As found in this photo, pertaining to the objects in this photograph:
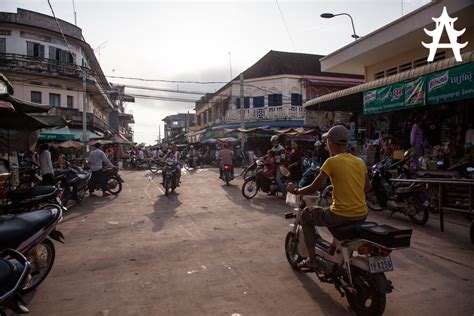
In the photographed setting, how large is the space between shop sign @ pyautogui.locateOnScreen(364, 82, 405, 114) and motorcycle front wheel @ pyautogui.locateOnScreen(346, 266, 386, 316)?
7.22m

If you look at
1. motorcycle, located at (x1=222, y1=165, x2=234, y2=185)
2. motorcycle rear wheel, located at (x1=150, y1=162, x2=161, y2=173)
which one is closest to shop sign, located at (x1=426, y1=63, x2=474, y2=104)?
motorcycle, located at (x1=222, y1=165, x2=234, y2=185)

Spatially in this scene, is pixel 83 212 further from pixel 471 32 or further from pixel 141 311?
pixel 471 32

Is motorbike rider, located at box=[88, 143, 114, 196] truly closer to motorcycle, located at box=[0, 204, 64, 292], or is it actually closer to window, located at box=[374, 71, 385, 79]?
motorcycle, located at box=[0, 204, 64, 292]

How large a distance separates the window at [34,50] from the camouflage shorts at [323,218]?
100 feet

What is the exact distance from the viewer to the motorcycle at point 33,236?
3.38 meters

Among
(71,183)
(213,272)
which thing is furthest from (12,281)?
(71,183)

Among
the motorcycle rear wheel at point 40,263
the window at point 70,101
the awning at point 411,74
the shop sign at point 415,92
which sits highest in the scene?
the window at point 70,101

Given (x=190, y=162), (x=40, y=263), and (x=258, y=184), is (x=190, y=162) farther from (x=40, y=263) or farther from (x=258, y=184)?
(x=40, y=263)

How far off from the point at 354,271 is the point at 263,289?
1084 mm

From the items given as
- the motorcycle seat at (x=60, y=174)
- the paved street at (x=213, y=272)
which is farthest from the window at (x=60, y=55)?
the paved street at (x=213, y=272)

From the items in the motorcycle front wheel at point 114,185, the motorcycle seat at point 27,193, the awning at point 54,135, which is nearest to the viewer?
the motorcycle seat at point 27,193

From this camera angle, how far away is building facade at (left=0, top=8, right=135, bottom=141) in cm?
2684

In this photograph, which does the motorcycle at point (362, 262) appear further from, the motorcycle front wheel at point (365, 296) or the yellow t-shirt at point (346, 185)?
the yellow t-shirt at point (346, 185)

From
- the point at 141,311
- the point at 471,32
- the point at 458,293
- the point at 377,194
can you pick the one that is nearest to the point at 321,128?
the point at 471,32
